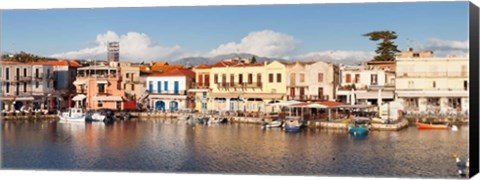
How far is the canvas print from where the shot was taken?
12.1 meters

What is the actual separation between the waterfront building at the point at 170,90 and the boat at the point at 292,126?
168 centimetres

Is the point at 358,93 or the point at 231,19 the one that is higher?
the point at 231,19

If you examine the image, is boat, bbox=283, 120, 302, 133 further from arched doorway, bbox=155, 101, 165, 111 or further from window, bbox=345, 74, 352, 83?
arched doorway, bbox=155, 101, 165, 111

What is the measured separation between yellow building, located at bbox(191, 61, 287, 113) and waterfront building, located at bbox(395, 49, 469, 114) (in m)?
1.85

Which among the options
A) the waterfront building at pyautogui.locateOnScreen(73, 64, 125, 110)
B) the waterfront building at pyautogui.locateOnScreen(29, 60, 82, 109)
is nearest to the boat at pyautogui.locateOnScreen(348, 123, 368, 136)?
the waterfront building at pyautogui.locateOnScreen(73, 64, 125, 110)

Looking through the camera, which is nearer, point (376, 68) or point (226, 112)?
point (376, 68)

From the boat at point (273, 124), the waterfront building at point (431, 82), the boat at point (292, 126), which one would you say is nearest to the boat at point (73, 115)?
the boat at point (273, 124)

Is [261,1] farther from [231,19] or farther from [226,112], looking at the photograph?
[226,112]

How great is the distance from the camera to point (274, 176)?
11805mm

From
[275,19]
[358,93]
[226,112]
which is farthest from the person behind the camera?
[226,112]

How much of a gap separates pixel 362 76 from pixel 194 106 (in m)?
2.91

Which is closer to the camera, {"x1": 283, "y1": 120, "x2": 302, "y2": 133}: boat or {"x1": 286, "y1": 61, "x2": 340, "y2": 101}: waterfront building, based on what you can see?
{"x1": 286, "y1": 61, "x2": 340, "y2": 101}: waterfront building

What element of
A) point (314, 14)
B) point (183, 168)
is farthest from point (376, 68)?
point (183, 168)

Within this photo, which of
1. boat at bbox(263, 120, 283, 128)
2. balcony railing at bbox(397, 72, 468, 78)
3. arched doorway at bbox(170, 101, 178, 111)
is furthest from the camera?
arched doorway at bbox(170, 101, 178, 111)
